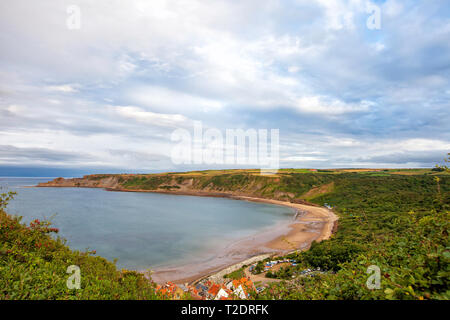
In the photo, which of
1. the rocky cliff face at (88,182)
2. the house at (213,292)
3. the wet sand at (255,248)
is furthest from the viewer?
the rocky cliff face at (88,182)

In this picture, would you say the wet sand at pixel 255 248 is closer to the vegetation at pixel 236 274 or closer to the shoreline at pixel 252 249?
the shoreline at pixel 252 249

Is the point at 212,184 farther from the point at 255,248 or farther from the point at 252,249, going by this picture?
the point at 252,249

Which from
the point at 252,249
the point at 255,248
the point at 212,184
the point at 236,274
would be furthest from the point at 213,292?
the point at 212,184

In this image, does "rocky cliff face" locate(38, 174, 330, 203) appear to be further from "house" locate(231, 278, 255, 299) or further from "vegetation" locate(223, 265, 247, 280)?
"house" locate(231, 278, 255, 299)

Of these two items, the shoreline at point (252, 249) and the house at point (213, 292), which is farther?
the shoreline at point (252, 249)

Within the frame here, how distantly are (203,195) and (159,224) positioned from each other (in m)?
54.2

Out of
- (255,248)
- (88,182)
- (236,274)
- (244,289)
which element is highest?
(244,289)

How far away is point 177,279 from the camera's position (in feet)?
69.2

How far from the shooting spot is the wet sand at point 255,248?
73.0ft

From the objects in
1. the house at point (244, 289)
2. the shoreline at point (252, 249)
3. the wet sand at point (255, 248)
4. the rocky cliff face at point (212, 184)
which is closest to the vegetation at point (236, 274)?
the shoreline at point (252, 249)

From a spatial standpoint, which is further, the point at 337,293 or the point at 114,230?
the point at 114,230

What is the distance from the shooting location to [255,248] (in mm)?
30797

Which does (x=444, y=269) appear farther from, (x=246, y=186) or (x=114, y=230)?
(x=246, y=186)
